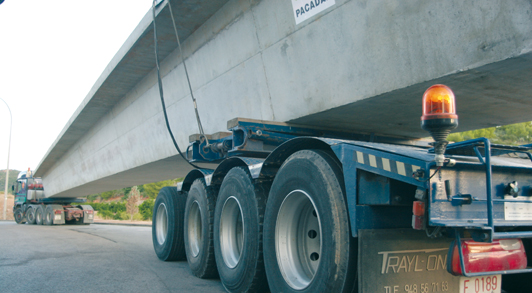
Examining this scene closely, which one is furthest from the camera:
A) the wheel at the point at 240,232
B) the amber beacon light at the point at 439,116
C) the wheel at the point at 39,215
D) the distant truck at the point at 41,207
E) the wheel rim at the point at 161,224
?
the wheel at the point at 39,215

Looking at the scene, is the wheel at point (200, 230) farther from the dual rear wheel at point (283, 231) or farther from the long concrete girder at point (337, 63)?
the long concrete girder at point (337, 63)

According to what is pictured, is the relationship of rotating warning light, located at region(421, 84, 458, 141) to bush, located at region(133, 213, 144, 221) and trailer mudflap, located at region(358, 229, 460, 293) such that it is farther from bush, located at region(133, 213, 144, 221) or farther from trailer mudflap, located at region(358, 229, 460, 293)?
bush, located at region(133, 213, 144, 221)

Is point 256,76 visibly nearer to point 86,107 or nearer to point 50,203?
point 86,107

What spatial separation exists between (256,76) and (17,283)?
4.46m

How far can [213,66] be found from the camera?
837 centimetres

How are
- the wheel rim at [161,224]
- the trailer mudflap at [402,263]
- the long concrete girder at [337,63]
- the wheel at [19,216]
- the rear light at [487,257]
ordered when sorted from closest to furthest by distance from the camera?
the rear light at [487,257] < the trailer mudflap at [402,263] < the long concrete girder at [337,63] < the wheel rim at [161,224] < the wheel at [19,216]

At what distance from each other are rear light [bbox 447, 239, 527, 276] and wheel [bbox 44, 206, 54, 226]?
24.7m

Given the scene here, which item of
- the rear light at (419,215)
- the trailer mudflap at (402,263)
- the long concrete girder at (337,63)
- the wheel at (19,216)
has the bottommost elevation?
the wheel at (19,216)

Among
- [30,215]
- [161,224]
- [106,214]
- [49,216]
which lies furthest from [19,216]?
[161,224]

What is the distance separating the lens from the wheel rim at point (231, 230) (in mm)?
5520

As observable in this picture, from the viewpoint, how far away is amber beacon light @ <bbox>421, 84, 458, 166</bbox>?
275 cm

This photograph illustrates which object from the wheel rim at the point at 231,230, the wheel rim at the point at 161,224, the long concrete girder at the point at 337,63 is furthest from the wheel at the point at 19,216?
the wheel rim at the point at 231,230

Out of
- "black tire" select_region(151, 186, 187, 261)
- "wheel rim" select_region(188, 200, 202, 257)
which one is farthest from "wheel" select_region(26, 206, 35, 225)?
"wheel rim" select_region(188, 200, 202, 257)

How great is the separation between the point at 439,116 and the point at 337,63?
110 inches
